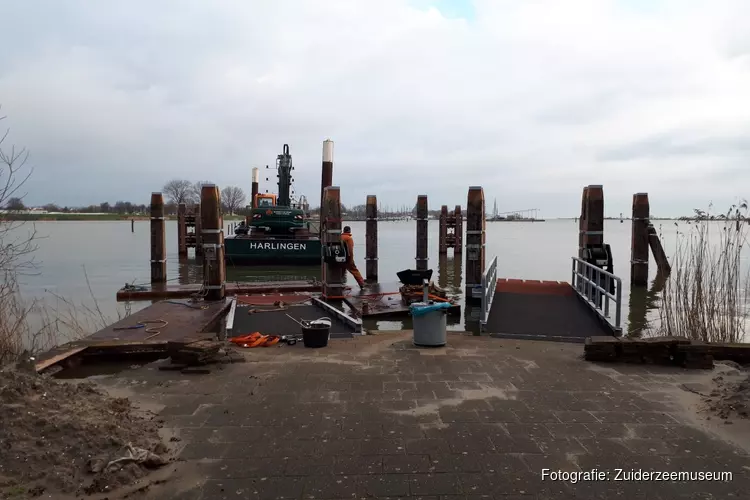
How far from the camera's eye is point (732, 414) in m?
4.51

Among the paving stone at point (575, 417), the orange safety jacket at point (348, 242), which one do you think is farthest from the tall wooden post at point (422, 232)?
the paving stone at point (575, 417)

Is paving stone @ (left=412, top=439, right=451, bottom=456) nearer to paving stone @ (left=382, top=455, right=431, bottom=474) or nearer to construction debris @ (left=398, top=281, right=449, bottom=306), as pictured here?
paving stone @ (left=382, top=455, right=431, bottom=474)

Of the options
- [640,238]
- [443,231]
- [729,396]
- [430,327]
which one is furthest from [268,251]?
[729,396]

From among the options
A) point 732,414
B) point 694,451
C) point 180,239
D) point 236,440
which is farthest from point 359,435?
point 180,239

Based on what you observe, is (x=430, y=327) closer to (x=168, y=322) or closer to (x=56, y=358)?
(x=56, y=358)

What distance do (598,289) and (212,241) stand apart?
312 inches

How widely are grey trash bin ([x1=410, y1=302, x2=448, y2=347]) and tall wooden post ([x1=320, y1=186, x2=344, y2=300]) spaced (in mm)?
5516

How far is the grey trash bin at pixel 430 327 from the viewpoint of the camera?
23.6 feet

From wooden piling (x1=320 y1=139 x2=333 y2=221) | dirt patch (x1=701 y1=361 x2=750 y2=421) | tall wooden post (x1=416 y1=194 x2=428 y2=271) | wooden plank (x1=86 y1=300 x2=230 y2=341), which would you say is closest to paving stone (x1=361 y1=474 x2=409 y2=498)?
dirt patch (x1=701 y1=361 x2=750 y2=421)

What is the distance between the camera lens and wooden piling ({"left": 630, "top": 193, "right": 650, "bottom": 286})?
16.2 m

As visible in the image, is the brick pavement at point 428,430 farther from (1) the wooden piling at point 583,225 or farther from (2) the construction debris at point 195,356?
(1) the wooden piling at point 583,225

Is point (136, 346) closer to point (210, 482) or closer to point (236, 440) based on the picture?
point (236, 440)

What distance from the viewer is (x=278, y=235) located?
28062 mm

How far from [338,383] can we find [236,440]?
1.59m
